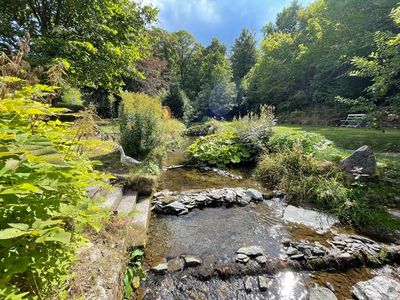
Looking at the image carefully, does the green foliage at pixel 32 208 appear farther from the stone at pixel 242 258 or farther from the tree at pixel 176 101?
the tree at pixel 176 101

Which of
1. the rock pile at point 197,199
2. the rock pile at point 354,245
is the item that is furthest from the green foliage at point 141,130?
the rock pile at point 354,245

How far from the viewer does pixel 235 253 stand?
2.65 meters

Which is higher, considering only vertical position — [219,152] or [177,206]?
[219,152]

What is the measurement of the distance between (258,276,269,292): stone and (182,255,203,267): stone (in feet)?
2.19

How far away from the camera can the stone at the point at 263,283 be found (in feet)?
7.16

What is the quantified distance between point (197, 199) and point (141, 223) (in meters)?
1.33

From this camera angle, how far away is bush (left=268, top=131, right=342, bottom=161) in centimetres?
497

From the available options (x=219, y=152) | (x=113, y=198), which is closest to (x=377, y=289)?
(x=113, y=198)

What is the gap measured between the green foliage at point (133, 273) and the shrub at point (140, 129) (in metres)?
3.22

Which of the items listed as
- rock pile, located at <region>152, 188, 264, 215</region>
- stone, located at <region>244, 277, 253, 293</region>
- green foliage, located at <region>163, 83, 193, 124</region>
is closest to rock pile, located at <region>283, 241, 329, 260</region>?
stone, located at <region>244, 277, 253, 293</region>

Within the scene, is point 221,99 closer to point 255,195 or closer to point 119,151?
point 119,151

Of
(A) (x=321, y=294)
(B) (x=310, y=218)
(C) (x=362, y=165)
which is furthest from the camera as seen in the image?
(C) (x=362, y=165)

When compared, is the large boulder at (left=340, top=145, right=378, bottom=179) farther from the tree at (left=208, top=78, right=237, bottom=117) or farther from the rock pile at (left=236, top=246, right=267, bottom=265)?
the tree at (left=208, top=78, right=237, bottom=117)

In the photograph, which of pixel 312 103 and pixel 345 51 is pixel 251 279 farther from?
pixel 312 103
